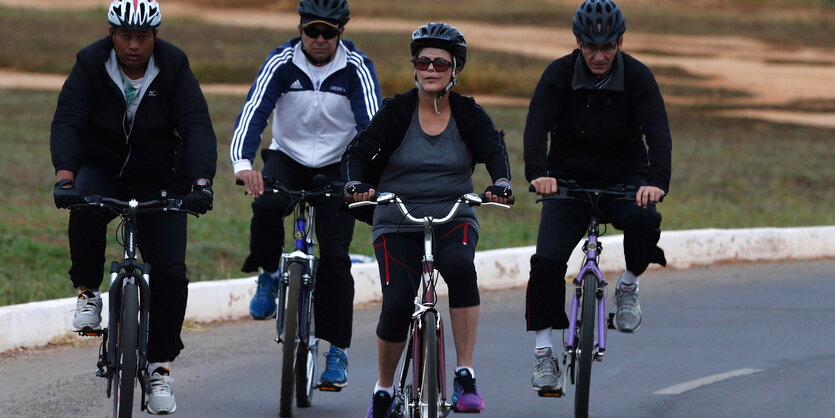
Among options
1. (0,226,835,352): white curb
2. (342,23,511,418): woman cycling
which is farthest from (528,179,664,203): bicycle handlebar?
(0,226,835,352): white curb

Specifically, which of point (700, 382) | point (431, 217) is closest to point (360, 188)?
point (431, 217)

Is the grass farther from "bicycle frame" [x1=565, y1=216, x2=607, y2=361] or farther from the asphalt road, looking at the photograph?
"bicycle frame" [x1=565, y1=216, x2=607, y2=361]

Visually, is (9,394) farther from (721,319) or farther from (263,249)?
(721,319)

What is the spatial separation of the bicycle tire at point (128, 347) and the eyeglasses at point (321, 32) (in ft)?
6.62

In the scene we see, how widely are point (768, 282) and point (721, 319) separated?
2.28 metres

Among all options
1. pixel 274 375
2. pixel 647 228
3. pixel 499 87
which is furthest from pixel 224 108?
pixel 647 228

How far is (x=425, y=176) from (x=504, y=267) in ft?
21.8

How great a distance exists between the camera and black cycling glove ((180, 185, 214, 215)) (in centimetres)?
729

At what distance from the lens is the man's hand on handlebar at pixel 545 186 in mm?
7977

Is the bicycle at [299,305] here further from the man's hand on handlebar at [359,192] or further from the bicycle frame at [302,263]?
the man's hand on handlebar at [359,192]

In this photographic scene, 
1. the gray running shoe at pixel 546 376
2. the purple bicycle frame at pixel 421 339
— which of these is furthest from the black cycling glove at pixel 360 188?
the gray running shoe at pixel 546 376

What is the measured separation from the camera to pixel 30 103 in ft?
102

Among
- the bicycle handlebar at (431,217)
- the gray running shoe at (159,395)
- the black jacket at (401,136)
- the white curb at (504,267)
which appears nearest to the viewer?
the bicycle handlebar at (431,217)

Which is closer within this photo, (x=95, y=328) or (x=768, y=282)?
(x=95, y=328)
